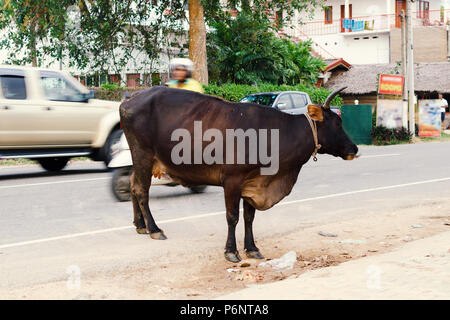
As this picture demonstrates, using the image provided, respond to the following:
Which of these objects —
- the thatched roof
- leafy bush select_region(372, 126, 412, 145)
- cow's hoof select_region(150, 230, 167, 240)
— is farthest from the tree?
the thatched roof

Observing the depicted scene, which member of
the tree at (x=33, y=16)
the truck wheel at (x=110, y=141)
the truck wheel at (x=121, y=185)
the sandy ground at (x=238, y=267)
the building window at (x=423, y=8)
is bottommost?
the sandy ground at (x=238, y=267)

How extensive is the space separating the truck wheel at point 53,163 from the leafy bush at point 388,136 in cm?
1589

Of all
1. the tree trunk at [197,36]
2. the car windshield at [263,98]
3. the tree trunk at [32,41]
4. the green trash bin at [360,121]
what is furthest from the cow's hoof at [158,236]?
the green trash bin at [360,121]

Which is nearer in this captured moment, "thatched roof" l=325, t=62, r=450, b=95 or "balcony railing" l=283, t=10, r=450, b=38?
"thatched roof" l=325, t=62, r=450, b=95

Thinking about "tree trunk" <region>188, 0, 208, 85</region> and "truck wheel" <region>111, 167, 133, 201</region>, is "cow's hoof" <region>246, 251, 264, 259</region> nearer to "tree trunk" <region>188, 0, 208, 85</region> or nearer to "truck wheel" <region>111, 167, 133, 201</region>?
"truck wheel" <region>111, 167, 133, 201</region>

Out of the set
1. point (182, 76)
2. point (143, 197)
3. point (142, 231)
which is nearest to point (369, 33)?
point (182, 76)

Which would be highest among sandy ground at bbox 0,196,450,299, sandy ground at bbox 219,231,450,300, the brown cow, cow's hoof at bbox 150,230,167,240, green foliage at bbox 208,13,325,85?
green foliage at bbox 208,13,325,85

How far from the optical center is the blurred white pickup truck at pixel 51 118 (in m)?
12.0

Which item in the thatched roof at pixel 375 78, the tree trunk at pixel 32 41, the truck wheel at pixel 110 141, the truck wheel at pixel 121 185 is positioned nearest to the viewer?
the truck wheel at pixel 121 185

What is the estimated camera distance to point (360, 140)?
26031 mm

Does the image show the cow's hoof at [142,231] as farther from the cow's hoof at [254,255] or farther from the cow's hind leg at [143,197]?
the cow's hoof at [254,255]

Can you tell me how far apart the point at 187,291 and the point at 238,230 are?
7.87 feet

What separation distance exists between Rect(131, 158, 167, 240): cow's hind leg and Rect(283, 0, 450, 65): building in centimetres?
3815

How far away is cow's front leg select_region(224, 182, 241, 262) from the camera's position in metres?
6.01
